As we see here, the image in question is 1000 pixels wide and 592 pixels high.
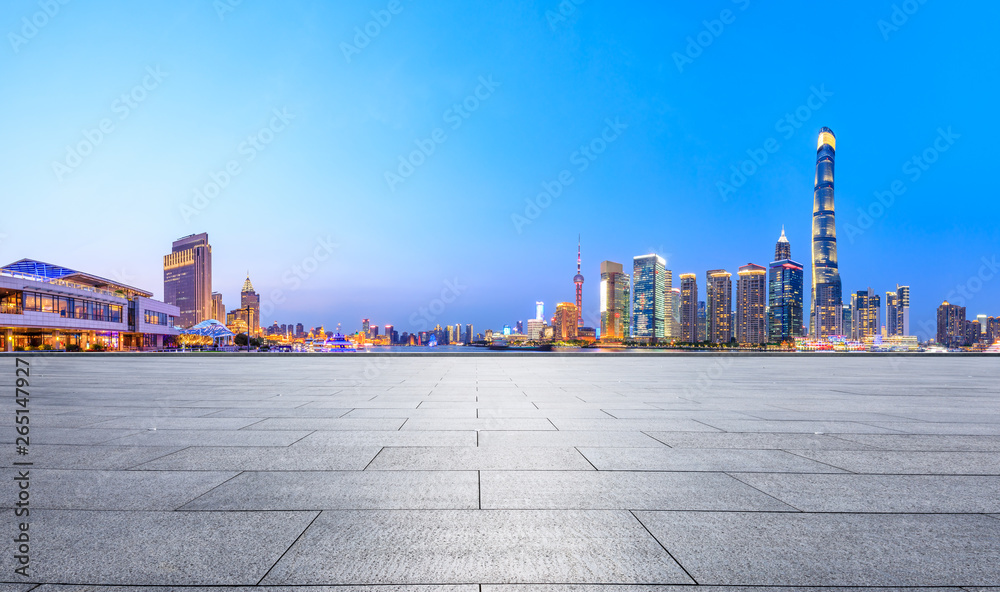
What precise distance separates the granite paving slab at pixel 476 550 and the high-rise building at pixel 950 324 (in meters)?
238

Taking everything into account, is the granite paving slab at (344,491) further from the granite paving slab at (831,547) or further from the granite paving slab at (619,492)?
the granite paving slab at (831,547)

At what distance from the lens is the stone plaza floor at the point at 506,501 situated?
11.1 feet

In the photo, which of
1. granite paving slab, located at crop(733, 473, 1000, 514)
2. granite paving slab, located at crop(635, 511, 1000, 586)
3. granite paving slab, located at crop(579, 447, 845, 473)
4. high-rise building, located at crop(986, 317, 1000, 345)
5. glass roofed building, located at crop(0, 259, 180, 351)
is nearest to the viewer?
granite paving slab, located at crop(635, 511, 1000, 586)

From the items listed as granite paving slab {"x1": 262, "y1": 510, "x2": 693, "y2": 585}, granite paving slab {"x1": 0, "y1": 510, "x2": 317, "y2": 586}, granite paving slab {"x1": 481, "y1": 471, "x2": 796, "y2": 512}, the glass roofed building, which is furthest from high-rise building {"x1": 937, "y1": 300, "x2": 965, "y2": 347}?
the glass roofed building

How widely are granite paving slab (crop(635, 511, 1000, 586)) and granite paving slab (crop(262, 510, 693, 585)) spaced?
32 centimetres

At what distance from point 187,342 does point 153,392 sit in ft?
417

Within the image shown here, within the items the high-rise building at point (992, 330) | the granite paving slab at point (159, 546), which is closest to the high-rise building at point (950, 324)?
the high-rise building at point (992, 330)

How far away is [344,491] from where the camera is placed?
503cm

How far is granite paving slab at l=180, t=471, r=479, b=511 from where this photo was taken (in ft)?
15.1

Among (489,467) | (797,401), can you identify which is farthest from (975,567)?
(797,401)

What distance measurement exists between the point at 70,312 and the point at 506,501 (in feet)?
308

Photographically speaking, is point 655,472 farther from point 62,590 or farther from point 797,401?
point 797,401

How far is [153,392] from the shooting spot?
13.7 meters

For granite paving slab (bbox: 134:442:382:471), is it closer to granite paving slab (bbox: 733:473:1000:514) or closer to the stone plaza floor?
the stone plaza floor
